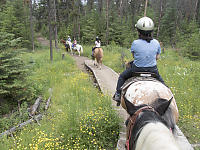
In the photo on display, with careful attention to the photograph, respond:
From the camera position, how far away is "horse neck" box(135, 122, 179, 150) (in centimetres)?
108

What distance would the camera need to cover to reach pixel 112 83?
791 cm

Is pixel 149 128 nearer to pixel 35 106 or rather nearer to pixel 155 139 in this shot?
pixel 155 139

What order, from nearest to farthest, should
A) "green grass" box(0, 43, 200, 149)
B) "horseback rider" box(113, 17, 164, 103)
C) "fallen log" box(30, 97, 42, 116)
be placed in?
"horseback rider" box(113, 17, 164, 103) → "green grass" box(0, 43, 200, 149) → "fallen log" box(30, 97, 42, 116)

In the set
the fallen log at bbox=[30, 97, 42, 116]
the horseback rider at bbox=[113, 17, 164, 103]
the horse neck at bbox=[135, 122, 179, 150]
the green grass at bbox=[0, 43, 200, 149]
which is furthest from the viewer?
the fallen log at bbox=[30, 97, 42, 116]

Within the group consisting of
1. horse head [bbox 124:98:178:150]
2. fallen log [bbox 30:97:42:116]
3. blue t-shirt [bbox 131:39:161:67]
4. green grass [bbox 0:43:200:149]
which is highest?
blue t-shirt [bbox 131:39:161:67]

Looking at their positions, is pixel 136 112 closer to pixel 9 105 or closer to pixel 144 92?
pixel 144 92

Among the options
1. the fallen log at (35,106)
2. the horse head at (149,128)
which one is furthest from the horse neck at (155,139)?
the fallen log at (35,106)

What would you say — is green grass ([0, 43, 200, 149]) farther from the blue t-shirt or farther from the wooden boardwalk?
the blue t-shirt

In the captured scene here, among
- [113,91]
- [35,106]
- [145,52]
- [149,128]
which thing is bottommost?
[35,106]

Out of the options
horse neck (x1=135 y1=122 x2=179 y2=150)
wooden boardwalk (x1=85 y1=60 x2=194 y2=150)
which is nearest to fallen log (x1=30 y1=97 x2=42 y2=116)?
wooden boardwalk (x1=85 y1=60 x2=194 y2=150)

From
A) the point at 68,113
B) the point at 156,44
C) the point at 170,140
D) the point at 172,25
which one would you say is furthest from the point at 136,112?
the point at 172,25

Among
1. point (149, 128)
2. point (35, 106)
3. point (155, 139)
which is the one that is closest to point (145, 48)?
point (149, 128)

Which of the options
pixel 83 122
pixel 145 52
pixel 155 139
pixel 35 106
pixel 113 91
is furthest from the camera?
pixel 113 91

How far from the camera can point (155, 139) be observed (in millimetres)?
1164
